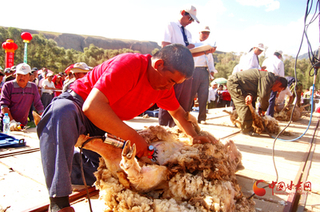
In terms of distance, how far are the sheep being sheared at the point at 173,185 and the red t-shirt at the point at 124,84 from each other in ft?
1.48

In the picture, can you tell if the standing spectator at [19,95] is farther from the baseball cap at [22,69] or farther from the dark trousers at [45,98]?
the dark trousers at [45,98]

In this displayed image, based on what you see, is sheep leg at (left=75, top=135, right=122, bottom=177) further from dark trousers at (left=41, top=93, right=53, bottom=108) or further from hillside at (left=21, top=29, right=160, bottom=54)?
hillside at (left=21, top=29, right=160, bottom=54)

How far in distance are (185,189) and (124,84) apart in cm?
88

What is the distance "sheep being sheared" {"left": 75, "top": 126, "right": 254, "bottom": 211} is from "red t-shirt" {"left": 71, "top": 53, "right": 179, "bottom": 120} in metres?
0.45

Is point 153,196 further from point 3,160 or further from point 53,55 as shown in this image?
point 53,55

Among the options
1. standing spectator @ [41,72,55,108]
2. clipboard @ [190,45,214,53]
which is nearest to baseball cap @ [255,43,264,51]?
clipboard @ [190,45,214,53]

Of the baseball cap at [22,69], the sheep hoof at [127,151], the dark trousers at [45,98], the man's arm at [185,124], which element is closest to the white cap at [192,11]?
the man's arm at [185,124]

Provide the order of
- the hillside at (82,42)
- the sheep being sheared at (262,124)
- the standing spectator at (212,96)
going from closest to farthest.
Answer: the sheep being sheared at (262,124) < the standing spectator at (212,96) < the hillside at (82,42)

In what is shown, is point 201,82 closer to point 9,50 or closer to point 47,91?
point 47,91

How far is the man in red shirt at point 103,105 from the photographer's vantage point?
1.36 meters

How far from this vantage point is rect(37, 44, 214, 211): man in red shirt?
136cm

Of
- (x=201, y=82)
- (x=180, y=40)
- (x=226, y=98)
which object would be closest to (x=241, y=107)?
(x=201, y=82)

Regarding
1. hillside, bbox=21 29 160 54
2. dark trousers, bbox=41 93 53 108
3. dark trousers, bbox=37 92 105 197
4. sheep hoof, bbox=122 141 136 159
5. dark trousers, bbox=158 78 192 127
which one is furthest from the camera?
hillside, bbox=21 29 160 54

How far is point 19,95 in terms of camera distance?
4.89 meters
